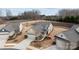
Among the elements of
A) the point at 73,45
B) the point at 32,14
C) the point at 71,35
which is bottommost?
the point at 73,45

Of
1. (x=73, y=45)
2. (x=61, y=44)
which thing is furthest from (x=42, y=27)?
(x=73, y=45)

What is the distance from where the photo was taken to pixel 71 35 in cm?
205

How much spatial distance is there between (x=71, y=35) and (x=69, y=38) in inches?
1.4

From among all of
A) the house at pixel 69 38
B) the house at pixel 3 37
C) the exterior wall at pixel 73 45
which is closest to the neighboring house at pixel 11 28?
the house at pixel 3 37

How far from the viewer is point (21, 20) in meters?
2.07

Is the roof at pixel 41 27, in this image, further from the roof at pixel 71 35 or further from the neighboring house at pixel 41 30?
the roof at pixel 71 35

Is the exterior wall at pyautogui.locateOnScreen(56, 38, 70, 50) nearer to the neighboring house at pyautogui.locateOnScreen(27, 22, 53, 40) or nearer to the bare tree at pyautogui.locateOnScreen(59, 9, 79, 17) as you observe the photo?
the neighboring house at pyautogui.locateOnScreen(27, 22, 53, 40)

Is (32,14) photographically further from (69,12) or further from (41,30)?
(69,12)

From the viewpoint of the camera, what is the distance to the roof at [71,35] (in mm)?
2053

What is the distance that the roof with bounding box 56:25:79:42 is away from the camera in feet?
6.73
